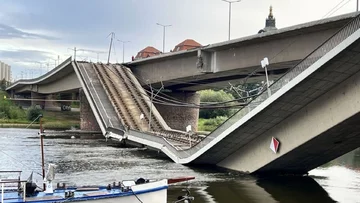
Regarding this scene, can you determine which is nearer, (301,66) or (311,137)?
(301,66)

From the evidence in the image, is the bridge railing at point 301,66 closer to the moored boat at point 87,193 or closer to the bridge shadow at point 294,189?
the bridge shadow at point 294,189

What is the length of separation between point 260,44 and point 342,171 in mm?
11617

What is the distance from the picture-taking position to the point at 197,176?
27891 mm

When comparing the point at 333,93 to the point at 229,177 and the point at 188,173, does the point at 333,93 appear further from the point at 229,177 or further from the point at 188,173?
the point at 188,173

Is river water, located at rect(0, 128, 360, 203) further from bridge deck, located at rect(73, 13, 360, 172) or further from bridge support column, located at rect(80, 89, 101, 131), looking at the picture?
bridge support column, located at rect(80, 89, 101, 131)

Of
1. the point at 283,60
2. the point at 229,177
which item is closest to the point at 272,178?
→ the point at 229,177

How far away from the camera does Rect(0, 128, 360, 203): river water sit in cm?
2319

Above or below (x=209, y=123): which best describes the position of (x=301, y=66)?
above

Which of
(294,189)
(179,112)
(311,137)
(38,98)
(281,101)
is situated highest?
(38,98)

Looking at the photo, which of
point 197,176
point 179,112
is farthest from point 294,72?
point 179,112

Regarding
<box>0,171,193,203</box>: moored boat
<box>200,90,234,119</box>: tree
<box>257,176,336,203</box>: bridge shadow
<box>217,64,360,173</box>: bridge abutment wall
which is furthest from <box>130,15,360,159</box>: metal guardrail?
<box>200,90,234,119</box>: tree

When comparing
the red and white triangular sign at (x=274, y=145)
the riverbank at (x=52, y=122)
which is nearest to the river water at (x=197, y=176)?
the red and white triangular sign at (x=274, y=145)

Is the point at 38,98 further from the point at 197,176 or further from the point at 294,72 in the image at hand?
the point at 294,72

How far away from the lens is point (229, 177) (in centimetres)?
2823
